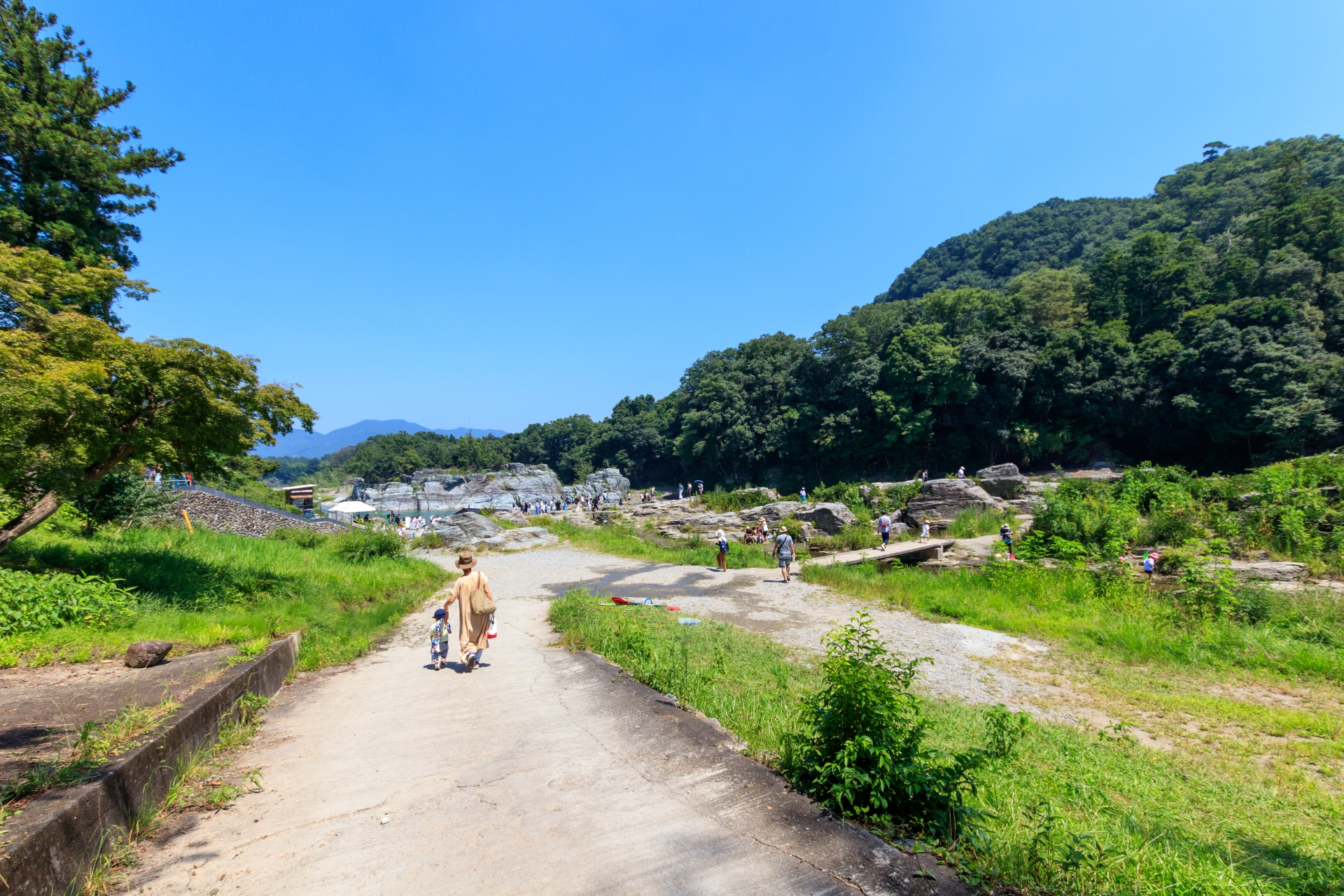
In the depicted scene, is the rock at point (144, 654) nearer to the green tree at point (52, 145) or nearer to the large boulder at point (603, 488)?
the green tree at point (52, 145)

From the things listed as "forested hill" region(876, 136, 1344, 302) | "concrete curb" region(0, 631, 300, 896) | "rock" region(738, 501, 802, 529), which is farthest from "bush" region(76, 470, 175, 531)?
"forested hill" region(876, 136, 1344, 302)

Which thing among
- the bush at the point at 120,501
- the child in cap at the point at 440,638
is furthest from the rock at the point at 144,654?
the bush at the point at 120,501

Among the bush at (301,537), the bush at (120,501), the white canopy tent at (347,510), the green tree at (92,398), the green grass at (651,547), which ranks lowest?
the green grass at (651,547)

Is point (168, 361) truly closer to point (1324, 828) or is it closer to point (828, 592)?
point (1324, 828)

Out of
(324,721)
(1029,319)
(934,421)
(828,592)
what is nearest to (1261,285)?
(1029,319)

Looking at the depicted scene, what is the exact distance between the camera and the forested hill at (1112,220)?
58156mm

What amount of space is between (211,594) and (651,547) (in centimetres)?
1701

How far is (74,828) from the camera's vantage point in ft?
9.77

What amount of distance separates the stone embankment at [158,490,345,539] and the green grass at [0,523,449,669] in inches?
243

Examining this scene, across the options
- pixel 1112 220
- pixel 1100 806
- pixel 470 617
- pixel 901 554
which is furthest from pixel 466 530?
pixel 1112 220

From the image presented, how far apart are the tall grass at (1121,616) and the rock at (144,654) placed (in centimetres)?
1259

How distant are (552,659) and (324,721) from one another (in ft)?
8.82

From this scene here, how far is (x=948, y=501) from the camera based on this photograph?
24.8 meters

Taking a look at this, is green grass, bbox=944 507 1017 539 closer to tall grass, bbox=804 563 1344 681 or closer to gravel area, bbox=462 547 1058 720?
tall grass, bbox=804 563 1344 681
